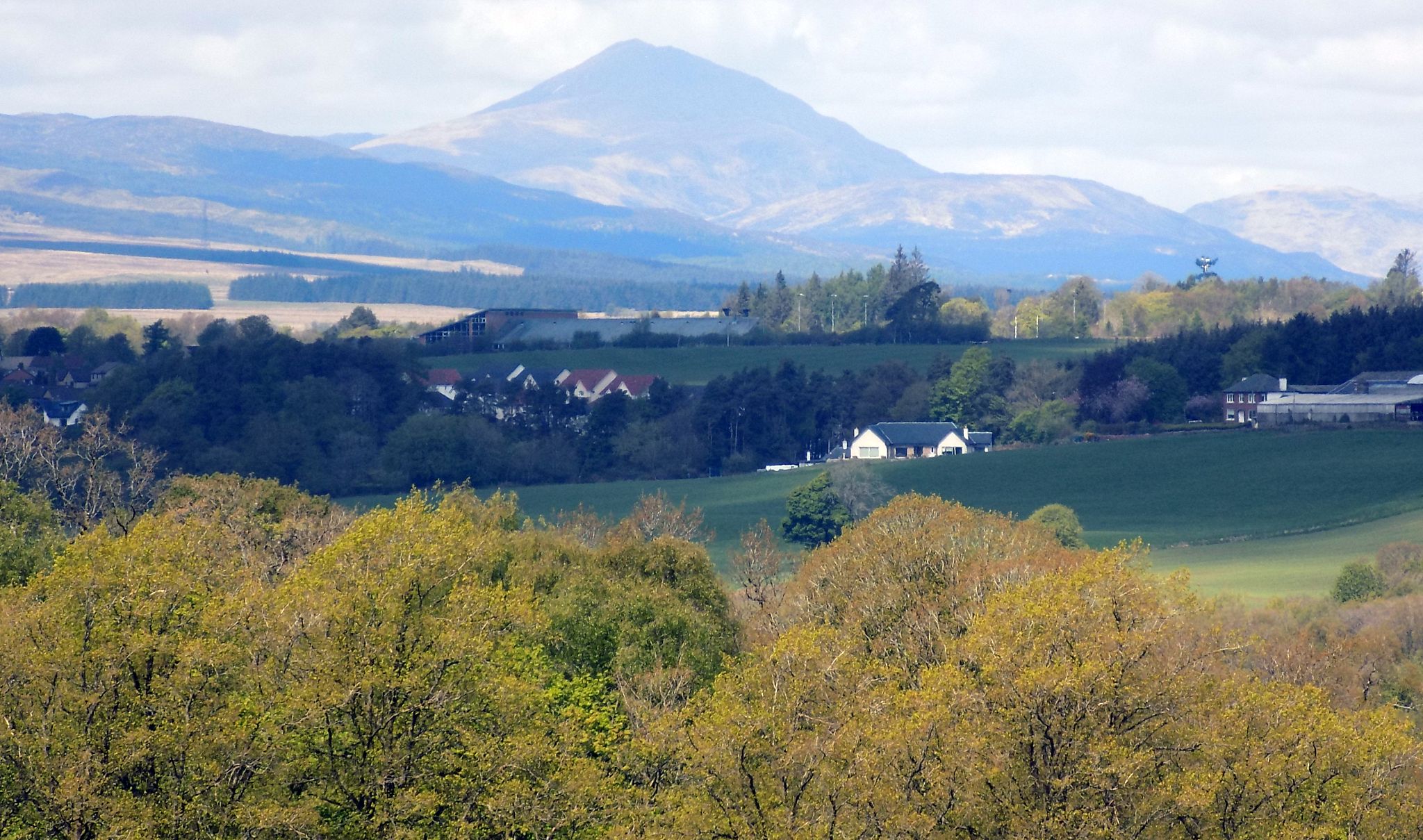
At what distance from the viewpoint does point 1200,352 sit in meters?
139

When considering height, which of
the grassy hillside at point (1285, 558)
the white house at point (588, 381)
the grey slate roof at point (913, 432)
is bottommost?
the grassy hillside at point (1285, 558)

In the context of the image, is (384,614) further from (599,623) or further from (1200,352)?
(1200,352)

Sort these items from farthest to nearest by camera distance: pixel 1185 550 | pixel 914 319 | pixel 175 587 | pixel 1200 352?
pixel 914 319 < pixel 1200 352 < pixel 1185 550 < pixel 175 587

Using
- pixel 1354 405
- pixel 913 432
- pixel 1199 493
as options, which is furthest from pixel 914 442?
pixel 1199 493

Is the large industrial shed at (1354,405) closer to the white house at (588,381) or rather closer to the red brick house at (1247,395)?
the red brick house at (1247,395)

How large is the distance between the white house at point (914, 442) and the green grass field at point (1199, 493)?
413 inches

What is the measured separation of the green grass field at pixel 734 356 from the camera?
520 feet

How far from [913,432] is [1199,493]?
33161 mm

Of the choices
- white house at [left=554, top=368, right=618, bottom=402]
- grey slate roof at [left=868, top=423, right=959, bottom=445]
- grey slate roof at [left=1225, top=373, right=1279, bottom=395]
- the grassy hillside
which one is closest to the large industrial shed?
grey slate roof at [left=1225, top=373, right=1279, bottom=395]

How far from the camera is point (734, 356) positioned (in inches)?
6545

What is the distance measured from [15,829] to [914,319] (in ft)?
516

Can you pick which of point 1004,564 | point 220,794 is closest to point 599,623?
point 1004,564

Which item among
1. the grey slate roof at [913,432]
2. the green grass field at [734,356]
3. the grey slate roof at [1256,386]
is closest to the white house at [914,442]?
the grey slate roof at [913,432]

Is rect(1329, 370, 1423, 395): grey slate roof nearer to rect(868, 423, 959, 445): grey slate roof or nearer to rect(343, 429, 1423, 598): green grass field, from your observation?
rect(343, 429, 1423, 598): green grass field
